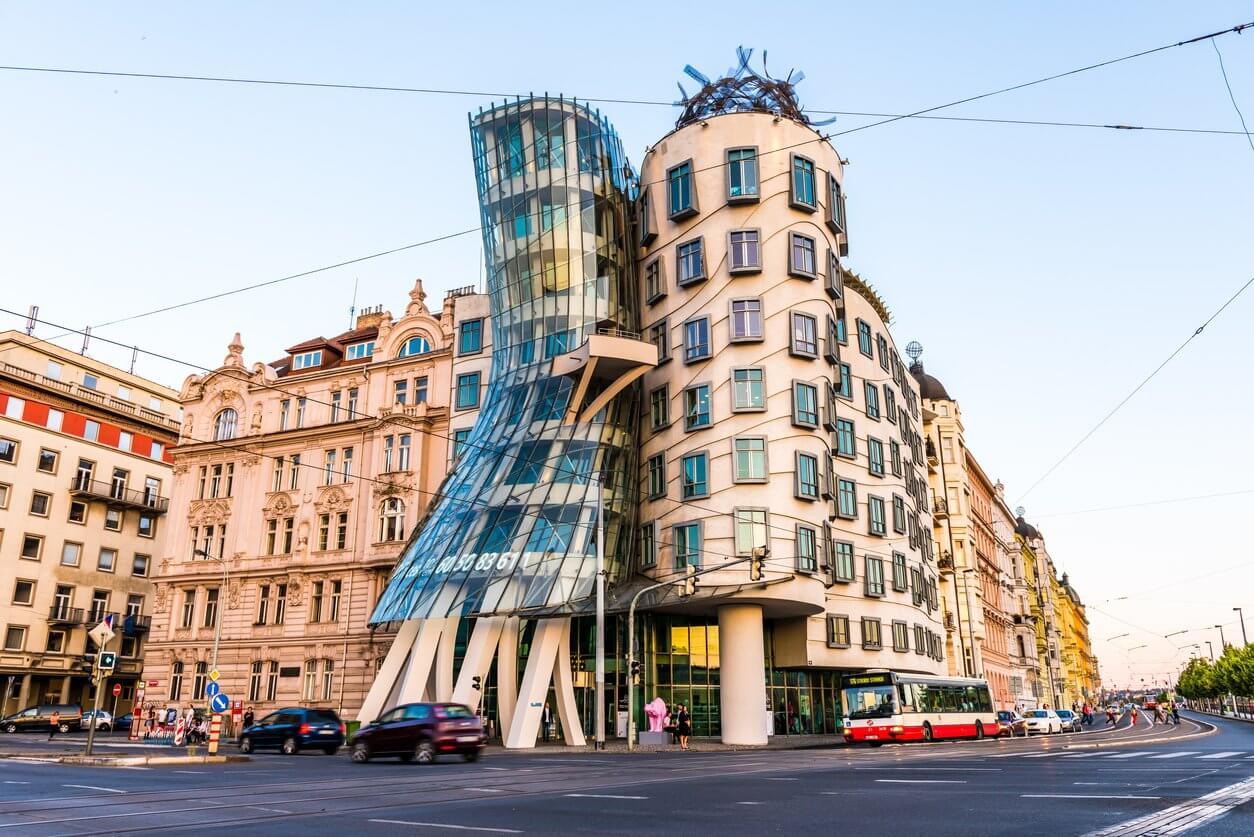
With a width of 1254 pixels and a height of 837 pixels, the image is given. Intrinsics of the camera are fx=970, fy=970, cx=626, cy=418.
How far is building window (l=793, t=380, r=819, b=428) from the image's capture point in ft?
133

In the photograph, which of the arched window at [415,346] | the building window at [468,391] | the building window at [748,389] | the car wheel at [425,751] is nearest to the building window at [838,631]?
the building window at [748,389]

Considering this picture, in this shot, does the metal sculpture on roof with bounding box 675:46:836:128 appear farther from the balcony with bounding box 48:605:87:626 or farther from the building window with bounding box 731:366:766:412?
the balcony with bounding box 48:605:87:626

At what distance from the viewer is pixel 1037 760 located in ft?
71.5

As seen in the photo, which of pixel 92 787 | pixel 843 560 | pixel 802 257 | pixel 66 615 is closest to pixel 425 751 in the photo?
pixel 92 787

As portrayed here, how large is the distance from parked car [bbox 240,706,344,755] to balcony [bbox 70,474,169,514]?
3948cm

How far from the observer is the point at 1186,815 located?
10078 millimetres

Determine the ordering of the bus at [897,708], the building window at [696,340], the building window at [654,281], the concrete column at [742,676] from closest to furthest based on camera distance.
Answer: the bus at [897,708]
the concrete column at [742,676]
the building window at [696,340]
the building window at [654,281]

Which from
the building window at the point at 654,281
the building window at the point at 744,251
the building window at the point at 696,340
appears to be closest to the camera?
the building window at the point at 744,251

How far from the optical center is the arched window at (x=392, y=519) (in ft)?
174

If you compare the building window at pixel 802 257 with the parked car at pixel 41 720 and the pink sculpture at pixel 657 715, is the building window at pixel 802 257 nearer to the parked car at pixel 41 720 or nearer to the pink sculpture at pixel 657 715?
the pink sculpture at pixel 657 715

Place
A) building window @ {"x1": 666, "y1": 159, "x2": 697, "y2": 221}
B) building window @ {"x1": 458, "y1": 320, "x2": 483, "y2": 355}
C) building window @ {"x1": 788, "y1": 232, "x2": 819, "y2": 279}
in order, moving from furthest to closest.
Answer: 1. building window @ {"x1": 458, "y1": 320, "x2": 483, "y2": 355}
2. building window @ {"x1": 666, "y1": 159, "x2": 697, "y2": 221}
3. building window @ {"x1": 788, "y1": 232, "x2": 819, "y2": 279}

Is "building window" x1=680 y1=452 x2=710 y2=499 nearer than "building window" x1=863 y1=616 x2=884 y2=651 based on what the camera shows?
Yes

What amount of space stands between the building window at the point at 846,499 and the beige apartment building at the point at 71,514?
48.3 metres

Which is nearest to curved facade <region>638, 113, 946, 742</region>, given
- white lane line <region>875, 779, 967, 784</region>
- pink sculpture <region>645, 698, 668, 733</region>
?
pink sculpture <region>645, 698, 668, 733</region>
